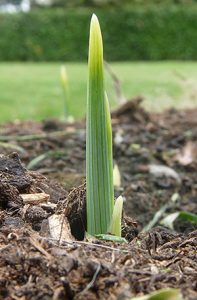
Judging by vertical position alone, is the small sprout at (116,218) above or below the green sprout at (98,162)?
below

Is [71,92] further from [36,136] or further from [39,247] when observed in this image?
[39,247]

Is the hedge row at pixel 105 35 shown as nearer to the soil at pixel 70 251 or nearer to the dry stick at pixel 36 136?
the dry stick at pixel 36 136

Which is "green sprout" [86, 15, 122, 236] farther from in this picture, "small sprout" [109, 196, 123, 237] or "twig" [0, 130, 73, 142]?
"twig" [0, 130, 73, 142]

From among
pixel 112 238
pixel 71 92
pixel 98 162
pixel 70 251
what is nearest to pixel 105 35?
pixel 71 92

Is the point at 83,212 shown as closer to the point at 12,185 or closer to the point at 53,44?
the point at 12,185

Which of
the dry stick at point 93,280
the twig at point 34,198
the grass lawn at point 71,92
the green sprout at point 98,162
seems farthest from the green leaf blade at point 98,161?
the grass lawn at point 71,92

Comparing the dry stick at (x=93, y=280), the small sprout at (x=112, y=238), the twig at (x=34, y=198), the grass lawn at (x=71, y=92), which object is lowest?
the grass lawn at (x=71, y=92)
